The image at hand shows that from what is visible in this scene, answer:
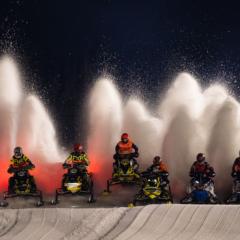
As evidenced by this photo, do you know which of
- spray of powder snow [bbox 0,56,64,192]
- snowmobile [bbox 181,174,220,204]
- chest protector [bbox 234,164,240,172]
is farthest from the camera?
spray of powder snow [bbox 0,56,64,192]

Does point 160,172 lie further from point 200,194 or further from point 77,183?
point 77,183

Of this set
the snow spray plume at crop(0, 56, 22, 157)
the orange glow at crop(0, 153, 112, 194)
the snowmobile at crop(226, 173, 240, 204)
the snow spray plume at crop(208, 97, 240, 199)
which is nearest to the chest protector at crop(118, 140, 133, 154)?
the orange glow at crop(0, 153, 112, 194)

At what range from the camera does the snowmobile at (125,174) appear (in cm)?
2247

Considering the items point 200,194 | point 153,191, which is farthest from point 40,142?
point 200,194

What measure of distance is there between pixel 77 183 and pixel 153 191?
8.52ft

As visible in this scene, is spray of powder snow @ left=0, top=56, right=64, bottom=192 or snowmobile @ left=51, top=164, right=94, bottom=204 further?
spray of powder snow @ left=0, top=56, right=64, bottom=192

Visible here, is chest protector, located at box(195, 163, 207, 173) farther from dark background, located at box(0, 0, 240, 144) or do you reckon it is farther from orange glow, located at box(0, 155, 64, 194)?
dark background, located at box(0, 0, 240, 144)

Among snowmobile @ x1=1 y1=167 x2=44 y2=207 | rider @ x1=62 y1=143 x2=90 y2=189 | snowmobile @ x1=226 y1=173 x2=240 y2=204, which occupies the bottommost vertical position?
snowmobile @ x1=226 y1=173 x2=240 y2=204

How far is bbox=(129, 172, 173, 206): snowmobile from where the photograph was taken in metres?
20.4

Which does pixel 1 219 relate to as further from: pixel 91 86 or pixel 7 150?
pixel 91 86

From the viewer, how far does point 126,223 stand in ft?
55.8

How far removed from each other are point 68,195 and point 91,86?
1248 centimetres

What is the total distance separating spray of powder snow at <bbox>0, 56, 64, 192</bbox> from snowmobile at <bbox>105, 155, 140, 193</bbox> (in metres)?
3.46

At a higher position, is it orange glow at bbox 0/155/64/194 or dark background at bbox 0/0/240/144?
dark background at bbox 0/0/240/144
